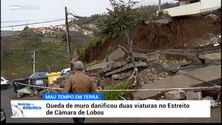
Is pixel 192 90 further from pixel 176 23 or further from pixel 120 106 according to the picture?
pixel 176 23

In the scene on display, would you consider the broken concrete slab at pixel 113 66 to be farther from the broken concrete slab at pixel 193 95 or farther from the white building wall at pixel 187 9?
the white building wall at pixel 187 9

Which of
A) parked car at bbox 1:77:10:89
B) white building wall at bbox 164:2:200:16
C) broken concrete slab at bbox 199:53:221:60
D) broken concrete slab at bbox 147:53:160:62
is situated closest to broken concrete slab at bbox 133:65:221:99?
broken concrete slab at bbox 199:53:221:60

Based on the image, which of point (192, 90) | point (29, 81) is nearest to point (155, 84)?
point (192, 90)

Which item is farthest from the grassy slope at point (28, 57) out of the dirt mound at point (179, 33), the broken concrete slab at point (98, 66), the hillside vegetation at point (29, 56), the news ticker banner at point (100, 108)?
the dirt mound at point (179, 33)

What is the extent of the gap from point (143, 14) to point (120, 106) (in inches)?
326

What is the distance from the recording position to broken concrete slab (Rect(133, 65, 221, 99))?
602 cm

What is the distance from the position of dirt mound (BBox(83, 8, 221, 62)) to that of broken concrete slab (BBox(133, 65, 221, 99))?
214 cm

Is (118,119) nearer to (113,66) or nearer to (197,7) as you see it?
(113,66)

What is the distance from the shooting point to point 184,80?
6820 millimetres

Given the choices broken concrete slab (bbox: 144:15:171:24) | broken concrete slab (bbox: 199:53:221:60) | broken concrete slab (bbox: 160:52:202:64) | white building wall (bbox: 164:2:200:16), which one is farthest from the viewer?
white building wall (bbox: 164:2:200:16)

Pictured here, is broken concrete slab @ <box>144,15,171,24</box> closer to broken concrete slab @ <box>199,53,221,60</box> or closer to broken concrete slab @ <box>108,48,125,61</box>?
broken concrete slab @ <box>108,48,125,61</box>

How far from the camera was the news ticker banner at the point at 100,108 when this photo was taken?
4.67 m

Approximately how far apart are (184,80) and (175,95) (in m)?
0.66

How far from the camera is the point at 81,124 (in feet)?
15.3
